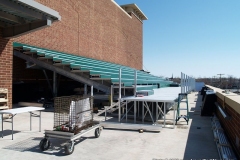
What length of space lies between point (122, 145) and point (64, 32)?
1297 cm

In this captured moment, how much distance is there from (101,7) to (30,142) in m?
19.0

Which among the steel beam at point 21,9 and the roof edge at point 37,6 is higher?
the roof edge at point 37,6

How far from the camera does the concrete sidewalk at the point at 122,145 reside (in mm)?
4845

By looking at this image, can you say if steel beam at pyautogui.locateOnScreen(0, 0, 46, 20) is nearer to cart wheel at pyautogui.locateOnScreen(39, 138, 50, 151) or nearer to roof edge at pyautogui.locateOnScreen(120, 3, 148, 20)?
cart wheel at pyautogui.locateOnScreen(39, 138, 50, 151)

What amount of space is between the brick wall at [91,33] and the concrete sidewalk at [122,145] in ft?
27.5

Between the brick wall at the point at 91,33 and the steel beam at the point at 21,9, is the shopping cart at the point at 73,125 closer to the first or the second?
the steel beam at the point at 21,9

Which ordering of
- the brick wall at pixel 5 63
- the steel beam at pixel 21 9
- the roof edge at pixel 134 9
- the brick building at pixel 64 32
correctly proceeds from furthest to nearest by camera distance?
the roof edge at pixel 134 9
the brick wall at pixel 5 63
the brick building at pixel 64 32
the steel beam at pixel 21 9

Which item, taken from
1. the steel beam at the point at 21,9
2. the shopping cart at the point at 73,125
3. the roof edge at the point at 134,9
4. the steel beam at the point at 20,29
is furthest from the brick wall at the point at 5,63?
the roof edge at the point at 134,9

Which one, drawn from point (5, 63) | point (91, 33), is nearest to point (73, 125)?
point (5, 63)

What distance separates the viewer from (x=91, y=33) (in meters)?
20.5

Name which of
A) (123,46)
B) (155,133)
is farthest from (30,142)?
(123,46)

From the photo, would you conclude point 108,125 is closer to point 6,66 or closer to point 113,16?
point 6,66

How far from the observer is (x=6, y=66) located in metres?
8.70

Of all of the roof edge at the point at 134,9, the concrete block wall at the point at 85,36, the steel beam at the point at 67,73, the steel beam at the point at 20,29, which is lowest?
the steel beam at the point at 67,73
